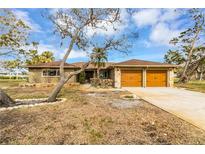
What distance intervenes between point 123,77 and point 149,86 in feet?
9.47

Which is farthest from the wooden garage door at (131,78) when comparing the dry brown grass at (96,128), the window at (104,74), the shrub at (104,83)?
the dry brown grass at (96,128)

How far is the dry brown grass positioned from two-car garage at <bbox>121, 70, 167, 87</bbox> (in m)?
12.1

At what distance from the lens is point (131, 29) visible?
11828 mm

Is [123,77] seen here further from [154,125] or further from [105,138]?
[105,138]

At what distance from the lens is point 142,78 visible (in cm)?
1870

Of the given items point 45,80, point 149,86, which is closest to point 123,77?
point 149,86

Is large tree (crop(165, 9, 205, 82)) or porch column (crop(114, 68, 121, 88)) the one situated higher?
large tree (crop(165, 9, 205, 82))

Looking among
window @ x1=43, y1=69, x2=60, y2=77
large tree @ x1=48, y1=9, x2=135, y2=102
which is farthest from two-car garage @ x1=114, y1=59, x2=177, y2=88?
large tree @ x1=48, y1=9, x2=135, y2=102

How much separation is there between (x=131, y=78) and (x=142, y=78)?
115cm

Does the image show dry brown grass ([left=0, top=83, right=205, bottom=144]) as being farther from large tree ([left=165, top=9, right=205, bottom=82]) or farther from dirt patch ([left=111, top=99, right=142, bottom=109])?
large tree ([left=165, top=9, right=205, bottom=82])

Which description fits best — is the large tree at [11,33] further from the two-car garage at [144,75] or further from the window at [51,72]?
the two-car garage at [144,75]

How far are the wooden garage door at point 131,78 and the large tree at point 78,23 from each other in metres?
8.37

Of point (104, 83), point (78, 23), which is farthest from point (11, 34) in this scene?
point (104, 83)

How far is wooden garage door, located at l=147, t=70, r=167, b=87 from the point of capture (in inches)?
739
